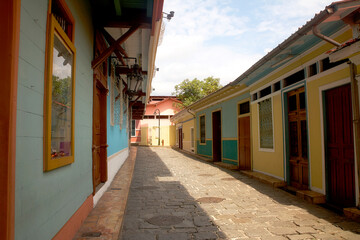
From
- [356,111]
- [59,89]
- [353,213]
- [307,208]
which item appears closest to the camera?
[59,89]

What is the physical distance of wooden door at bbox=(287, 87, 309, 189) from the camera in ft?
21.7

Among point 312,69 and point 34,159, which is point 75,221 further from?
point 312,69

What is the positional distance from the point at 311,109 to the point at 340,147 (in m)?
1.13

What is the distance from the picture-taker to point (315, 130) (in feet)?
19.4

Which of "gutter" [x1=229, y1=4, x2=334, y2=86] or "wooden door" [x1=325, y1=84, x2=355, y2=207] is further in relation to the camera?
"wooden door" [x1=325, y1=84, x2=355, y2=207]

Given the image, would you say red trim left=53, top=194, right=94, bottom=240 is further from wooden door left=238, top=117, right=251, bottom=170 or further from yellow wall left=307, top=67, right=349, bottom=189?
wooden door left=238, top=117, right=251, bottom=170

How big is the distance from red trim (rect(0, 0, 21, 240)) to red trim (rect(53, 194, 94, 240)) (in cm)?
115

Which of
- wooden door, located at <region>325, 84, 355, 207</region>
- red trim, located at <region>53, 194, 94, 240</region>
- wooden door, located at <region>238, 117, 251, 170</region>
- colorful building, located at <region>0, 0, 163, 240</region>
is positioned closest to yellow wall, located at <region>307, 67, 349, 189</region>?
wooden door, located at <region>325, 84, 355, 207</region>

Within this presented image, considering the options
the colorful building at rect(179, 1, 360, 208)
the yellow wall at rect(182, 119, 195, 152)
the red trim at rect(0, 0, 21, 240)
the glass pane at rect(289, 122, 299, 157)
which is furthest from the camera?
the yellow wall at rect(182, 119, 195, 152)

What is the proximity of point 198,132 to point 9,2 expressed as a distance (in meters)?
16.2

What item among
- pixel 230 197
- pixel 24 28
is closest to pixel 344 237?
pixel 230 197

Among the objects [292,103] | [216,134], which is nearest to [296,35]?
Result: [292,103]

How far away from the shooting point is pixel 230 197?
6.22 meters

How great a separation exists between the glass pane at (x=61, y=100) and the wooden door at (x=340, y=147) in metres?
4.69
